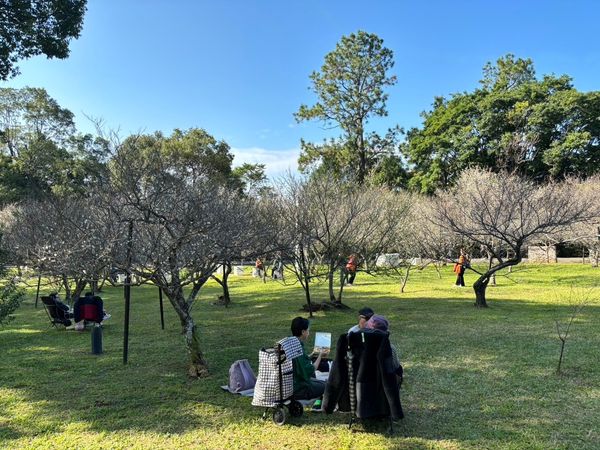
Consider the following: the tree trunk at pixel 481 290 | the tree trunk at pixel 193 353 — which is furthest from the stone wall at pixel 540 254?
the tree trunk at pixel 193 353

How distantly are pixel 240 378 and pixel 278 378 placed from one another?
1.28 meters

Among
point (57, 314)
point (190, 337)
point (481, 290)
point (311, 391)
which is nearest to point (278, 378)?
point (311, 391)

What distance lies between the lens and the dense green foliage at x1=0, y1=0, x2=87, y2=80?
10484mm

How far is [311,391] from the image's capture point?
15.8ft

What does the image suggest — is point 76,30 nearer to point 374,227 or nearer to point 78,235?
point 78,235

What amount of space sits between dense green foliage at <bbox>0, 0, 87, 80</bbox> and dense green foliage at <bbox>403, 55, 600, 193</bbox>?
972 inches

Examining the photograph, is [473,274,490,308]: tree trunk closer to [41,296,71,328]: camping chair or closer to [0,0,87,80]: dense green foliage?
[41,296,71,328]: camping chair

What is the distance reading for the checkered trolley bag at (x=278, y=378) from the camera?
4.61 metres

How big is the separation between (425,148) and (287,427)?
105 ft

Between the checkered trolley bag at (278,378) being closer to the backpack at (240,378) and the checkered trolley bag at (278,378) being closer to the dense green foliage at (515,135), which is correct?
the backpack at (240,378)

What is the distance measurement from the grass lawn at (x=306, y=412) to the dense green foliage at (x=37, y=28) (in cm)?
659

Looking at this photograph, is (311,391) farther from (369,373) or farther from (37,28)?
(37,28)

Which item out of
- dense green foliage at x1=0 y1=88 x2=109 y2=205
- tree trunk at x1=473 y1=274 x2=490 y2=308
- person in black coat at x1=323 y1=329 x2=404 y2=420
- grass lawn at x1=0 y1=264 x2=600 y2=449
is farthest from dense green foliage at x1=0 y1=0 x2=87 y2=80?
dense green foliage at x1=0 y1=88 x2=109 y2=205

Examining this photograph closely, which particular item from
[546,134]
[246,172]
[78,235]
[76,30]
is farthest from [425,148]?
[78,235]
